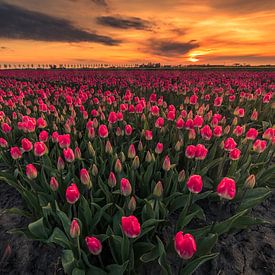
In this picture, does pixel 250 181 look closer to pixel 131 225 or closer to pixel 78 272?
pixel 131 225

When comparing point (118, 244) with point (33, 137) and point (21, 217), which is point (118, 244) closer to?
point (21, 217)

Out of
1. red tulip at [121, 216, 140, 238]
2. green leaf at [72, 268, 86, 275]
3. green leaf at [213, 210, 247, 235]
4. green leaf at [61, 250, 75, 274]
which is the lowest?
green leaf at [72, 268, 86, 275]

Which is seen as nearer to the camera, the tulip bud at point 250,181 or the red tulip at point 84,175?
the red tulip at point 84,175

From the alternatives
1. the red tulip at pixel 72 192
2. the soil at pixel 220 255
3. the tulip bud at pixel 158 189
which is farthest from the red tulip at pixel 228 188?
the red tulip at pixel 72 192

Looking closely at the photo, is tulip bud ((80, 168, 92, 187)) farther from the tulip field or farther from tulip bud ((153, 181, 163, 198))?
tulip bud ((153, 181, 163, 198))

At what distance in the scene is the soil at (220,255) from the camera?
2467 mm

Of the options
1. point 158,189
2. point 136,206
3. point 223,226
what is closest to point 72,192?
point 158,189

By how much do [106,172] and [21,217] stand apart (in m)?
Answer: 1.16

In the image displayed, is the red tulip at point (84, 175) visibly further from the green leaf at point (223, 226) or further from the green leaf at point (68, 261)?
the green leaf at point (223, 226)

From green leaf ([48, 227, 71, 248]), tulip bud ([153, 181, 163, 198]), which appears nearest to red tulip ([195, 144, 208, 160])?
tulip bud ([153, 181, 163, 198])

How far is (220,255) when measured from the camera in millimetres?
2600

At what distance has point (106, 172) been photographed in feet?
11.3

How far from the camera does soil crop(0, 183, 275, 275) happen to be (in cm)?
247

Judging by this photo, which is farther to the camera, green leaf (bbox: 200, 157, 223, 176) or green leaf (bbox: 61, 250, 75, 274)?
green leaf (bbox: 200, 157, 223, 176)
